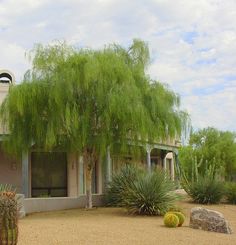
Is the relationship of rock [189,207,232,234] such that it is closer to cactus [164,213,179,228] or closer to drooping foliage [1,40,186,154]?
cactus [164,213,179,228]

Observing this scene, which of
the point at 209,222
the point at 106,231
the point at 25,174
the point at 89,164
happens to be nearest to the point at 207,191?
Answer: the point at 89,164

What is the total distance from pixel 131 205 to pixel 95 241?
6139 mm

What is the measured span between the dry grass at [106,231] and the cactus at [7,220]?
1.75m

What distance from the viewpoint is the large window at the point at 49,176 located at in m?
23.5

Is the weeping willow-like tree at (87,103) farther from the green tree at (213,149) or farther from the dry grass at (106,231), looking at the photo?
the green tree at (213,149)

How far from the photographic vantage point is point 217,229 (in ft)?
48.9

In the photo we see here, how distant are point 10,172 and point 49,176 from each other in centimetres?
173

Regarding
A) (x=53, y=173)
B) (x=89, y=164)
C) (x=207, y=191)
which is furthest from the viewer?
(x=207, y=191)

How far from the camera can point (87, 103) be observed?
59.6ft

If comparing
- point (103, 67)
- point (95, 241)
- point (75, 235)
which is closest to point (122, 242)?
point (95, 241)

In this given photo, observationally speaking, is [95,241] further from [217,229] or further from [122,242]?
[217,229]

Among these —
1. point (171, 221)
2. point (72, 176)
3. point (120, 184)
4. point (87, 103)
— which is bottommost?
point (171, 221)

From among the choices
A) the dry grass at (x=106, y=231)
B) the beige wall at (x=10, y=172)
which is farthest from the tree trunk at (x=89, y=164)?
the beige wall at (x=10, y=172)

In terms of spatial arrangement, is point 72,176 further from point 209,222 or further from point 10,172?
point 209,222
